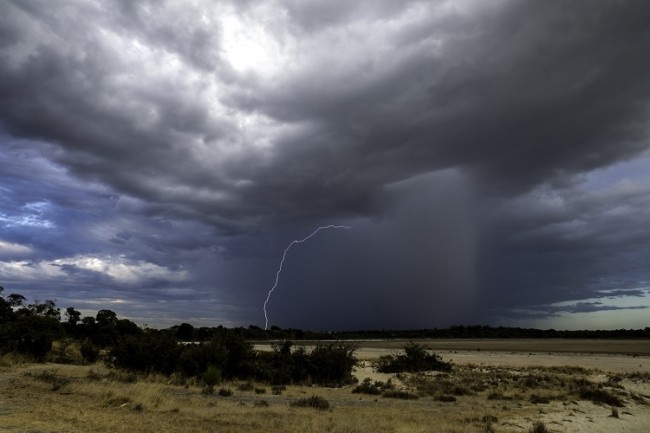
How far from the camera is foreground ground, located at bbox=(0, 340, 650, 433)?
676 inches

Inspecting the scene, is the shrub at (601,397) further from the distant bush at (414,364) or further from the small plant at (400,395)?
the distant bush at (414,364)

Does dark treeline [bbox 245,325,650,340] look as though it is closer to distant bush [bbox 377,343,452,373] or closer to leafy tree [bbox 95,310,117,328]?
leafy tree [bbox 95,310,117,328]

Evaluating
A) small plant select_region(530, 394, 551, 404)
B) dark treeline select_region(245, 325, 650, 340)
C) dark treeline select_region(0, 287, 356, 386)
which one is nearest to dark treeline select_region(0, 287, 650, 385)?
A: dark treeline select_region(0, 287, 356, 386)

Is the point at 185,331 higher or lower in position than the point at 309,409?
higher

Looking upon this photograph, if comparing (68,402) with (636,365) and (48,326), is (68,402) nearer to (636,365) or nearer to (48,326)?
(48,326)

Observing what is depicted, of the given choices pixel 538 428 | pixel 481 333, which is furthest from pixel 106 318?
pixel 481 333

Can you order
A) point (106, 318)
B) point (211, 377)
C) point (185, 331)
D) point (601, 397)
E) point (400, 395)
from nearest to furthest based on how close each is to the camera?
1. point (601, 397)
2. point (400, 395)
3. point (211, 377)
4. point (106, 318)
5. point (185, 331)

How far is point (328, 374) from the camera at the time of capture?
3891 centimetres

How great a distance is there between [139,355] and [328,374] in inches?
568

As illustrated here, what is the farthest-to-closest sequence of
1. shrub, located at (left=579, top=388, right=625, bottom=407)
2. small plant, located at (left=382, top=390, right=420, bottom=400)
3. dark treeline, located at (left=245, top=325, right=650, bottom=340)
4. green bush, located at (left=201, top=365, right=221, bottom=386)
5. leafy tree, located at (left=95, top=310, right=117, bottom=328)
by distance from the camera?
dark treeline, located at (left=245, top=325, right=650, bottom=340), leafy tree, located at (left=95, top=310, right=117, bottom=328), green bush, located at (left=201, top=365, right=221, bottom=386), small plant, located at (left=382, top=390, right=420, bottom=400), shrub, located at (left=579, top=388, right=625, bottom=407)

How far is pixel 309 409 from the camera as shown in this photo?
22.5 metres

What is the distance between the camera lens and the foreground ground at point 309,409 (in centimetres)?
1717

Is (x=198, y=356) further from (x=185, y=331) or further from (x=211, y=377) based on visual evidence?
(x=185, y=331)

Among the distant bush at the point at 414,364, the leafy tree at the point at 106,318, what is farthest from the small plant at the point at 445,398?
the leafy tree at the point at 106,318
